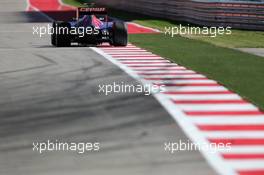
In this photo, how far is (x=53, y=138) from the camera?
8.77 metres

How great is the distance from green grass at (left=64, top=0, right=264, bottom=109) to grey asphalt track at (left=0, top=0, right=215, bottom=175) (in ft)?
6.47

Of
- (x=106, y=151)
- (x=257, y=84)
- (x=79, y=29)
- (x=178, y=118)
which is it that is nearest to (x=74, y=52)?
(x=79, y=29)

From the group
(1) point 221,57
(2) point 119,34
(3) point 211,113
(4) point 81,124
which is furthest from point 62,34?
(4) point 81,124

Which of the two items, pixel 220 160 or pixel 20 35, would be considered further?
pixel 20 35

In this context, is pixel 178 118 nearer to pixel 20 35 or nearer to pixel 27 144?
pixel 27 144

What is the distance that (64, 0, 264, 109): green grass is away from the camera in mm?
13024

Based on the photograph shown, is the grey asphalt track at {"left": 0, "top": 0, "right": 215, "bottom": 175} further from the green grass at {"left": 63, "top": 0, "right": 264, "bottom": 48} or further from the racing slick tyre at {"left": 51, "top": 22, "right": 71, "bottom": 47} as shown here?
the green grass at {"left": 63, "top": 0, "right": 264, "bottom": 48}

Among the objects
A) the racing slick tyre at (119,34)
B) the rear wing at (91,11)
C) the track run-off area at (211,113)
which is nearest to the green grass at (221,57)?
the track run-off area at (211,113)

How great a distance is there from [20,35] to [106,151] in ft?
62.8

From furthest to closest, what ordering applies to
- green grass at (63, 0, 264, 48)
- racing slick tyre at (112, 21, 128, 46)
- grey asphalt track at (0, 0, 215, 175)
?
1. green grass at (63, 0, 264, 48)
2. racing slick tyre at (112, 21, 128, 46)
3. grey asphalt track at (0, 0, 215, 175)

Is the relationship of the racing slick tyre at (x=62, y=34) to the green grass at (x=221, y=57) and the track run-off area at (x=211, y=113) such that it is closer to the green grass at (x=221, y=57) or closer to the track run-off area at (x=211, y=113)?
the green grass at (x=221, y=57)

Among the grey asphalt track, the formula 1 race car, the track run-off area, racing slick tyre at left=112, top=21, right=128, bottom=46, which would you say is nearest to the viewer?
the grey asphalt track

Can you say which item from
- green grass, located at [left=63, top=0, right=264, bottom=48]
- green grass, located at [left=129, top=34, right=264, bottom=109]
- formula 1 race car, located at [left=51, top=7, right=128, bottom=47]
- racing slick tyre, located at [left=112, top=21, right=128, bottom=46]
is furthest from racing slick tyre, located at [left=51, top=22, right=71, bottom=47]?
green grass, located at [left=63, top=0, right=264, bottom=48]

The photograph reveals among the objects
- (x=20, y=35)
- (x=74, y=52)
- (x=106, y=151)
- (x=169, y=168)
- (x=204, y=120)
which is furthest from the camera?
(x=20, y=35)
